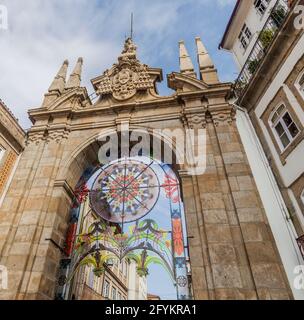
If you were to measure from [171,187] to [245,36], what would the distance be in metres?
9.79

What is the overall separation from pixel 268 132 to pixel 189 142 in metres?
2.27

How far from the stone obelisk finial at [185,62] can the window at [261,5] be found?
4.13 m

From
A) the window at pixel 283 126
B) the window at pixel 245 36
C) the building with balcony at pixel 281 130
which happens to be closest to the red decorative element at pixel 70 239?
the building with balcony at pixel 281 130

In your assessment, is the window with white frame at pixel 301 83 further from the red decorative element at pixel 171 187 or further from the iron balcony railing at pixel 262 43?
the red decorative element at pixel 171 187

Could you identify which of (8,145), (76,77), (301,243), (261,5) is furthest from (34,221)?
(261,5)

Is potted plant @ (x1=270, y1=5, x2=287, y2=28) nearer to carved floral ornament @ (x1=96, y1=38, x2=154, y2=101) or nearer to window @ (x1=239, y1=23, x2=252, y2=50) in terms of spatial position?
window @ (x1=239, y1=23, x2=252, y2=50)

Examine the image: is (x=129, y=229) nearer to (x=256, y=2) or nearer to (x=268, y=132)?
(x=268, y=132)

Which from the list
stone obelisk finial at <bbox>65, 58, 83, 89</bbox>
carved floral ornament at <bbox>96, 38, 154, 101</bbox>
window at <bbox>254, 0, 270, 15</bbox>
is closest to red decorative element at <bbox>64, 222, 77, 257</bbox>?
carved floral ornament at <bbox>96, 38, 154, 101</bbox>

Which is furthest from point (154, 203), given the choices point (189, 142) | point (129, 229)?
point (189, 142)

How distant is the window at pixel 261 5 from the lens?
11.4m

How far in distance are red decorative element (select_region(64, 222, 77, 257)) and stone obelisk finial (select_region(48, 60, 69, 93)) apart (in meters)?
6.01

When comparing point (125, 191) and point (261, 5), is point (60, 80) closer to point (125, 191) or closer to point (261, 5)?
point (125, 191)

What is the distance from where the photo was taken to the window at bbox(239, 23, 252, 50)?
1233cm

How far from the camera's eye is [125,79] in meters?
10.1
